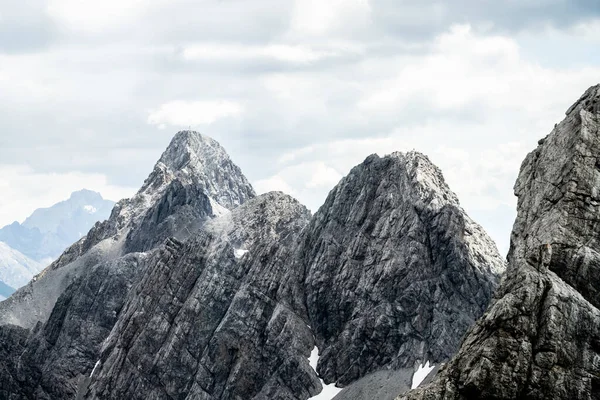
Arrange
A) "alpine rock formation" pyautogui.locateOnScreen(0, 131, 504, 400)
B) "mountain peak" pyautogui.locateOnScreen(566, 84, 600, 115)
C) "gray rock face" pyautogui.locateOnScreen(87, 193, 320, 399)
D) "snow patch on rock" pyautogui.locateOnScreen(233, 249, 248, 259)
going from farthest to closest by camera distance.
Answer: "snow patch on rock" pyautogui.locateOnScreen(233, 249, 248, 259) → "gray rock face" pyautogui.locateOnScreen(87, 193, 320, 399) → "alpine rock formation" pyautogui.locateOnScreen(0, 131, 504, 400) → "mountain peak" pyautogui.locateOnScreen(566, 84, 600, 115)

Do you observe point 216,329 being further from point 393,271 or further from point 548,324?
point 548,324

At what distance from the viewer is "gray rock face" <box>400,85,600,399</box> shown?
179 ft

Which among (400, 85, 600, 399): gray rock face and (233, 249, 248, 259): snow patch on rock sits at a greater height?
(233, 249, 248, 259): snow patch on rock

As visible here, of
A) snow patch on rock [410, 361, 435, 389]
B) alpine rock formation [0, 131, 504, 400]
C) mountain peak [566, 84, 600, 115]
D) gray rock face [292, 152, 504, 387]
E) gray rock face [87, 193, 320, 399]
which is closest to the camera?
mountain peak [566, 84, 600, 115]

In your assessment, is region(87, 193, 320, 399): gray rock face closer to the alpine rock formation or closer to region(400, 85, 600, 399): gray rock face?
the alpine rock formation

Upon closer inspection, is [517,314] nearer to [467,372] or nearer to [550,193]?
[467,372]

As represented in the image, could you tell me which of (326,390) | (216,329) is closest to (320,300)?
(326,390)

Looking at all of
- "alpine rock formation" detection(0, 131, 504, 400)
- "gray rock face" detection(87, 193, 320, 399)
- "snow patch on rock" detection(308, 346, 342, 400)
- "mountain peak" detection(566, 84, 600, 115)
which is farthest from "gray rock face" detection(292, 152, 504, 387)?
"mountain peak" detection(566, 84, 600, 115)

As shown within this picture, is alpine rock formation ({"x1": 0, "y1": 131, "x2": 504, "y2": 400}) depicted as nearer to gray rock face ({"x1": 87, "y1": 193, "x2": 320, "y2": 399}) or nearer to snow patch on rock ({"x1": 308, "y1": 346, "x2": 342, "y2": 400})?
gray rock face ({"x1": 87, "y1": 193, "x2": 320, "y2": 399})

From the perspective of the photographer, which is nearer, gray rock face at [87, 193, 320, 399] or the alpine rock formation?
the alpine rock formation

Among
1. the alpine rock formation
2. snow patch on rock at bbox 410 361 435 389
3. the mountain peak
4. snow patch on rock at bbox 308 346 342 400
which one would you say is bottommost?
snow patch on rock at bbox 308 346 342 400

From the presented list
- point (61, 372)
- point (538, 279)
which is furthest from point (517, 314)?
point (61, 372)

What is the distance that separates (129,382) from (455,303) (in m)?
72.1

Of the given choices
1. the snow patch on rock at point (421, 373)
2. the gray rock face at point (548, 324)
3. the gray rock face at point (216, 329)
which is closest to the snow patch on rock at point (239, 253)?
the gray rock face at point (216, 329)
